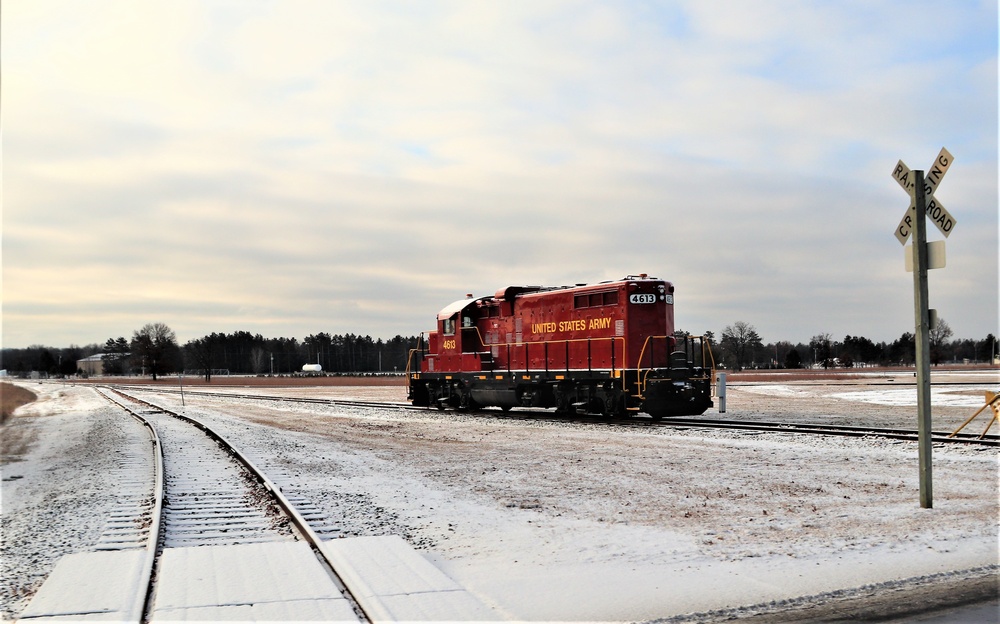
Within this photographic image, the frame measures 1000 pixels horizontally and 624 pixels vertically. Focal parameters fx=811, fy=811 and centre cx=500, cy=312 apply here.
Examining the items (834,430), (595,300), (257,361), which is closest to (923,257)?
(834,430)

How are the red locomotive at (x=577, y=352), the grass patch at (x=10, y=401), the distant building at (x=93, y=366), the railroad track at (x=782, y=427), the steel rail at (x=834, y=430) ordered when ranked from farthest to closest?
the distant building at (x=93, y=366) < the grass patch at (x=10, y=401) < the red locomotive at (x=577, y=352) < the railroad track at (x=782, y=427) < the steel rail at (x=834, y=430)

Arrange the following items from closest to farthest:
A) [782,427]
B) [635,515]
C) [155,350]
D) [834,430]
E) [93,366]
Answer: [635,515] < [834,430] < [782,427] < [155,350] < [93,366]

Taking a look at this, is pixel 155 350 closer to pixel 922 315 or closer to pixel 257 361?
pixel 257 361

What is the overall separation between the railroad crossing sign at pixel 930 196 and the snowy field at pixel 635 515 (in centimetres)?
331

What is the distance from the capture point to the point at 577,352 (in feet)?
80.9

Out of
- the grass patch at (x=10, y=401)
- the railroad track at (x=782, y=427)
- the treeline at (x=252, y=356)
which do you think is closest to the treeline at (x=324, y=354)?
the treeline at (x=252, y=356)

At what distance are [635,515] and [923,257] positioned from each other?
459 centimetres

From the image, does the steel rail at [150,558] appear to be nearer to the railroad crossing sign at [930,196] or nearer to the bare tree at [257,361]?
the railroad crossing sign at [930,196]

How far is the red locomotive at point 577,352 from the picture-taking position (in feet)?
74.4

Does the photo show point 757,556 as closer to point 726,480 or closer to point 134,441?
point 726,480

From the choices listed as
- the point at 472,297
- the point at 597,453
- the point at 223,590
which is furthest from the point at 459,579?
the point at 472,297

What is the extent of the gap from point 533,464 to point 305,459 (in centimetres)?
449

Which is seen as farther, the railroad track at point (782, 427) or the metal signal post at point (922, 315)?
the railroad track at point (782, 427)

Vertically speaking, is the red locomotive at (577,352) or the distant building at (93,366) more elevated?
the red locomotive at (577,352)
